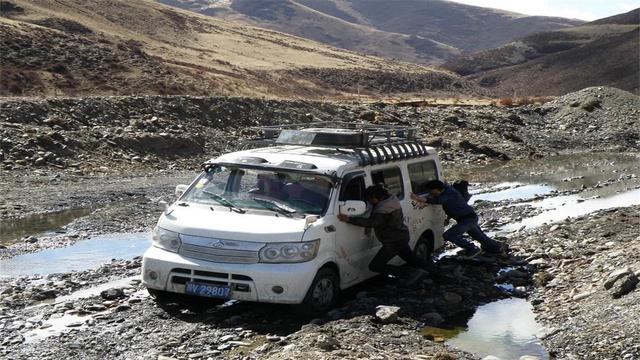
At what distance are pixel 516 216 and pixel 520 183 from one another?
8823 mm

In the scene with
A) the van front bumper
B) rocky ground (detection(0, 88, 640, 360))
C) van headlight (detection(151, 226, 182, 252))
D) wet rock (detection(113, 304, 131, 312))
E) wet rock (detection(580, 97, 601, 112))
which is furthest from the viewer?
wet rock (detection(580, 97, 601, 112))

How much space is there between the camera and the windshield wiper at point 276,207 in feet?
31.1

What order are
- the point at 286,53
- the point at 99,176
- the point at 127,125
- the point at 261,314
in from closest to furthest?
the point at 261,314
the point at 99,176
the point at 127,125
the point at 286,53

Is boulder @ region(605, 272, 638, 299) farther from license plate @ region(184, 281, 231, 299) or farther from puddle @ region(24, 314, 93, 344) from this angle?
puddle @ region(24, 314, 93, 344)

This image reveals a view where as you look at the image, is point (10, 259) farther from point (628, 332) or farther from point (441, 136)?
point (441, 136)

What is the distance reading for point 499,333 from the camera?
923 cm

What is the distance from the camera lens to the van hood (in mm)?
8844

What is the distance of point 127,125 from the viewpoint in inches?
1189

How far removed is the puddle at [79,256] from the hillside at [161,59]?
24.8 m

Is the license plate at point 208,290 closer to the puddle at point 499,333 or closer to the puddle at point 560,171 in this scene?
the puddle at point 499,333

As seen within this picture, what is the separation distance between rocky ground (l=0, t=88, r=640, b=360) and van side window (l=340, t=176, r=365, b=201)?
4.16 feet

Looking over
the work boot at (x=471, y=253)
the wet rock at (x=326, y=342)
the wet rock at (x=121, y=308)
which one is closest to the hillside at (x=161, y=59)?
the work boot at (x=471, y=253)

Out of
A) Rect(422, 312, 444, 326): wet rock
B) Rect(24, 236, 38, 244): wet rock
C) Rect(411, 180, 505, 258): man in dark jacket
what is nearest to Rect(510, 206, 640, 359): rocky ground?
Rect(411, 180, 505, 258): man in dark jacket

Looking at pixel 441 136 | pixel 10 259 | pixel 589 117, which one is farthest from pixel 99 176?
pixel 589 117
